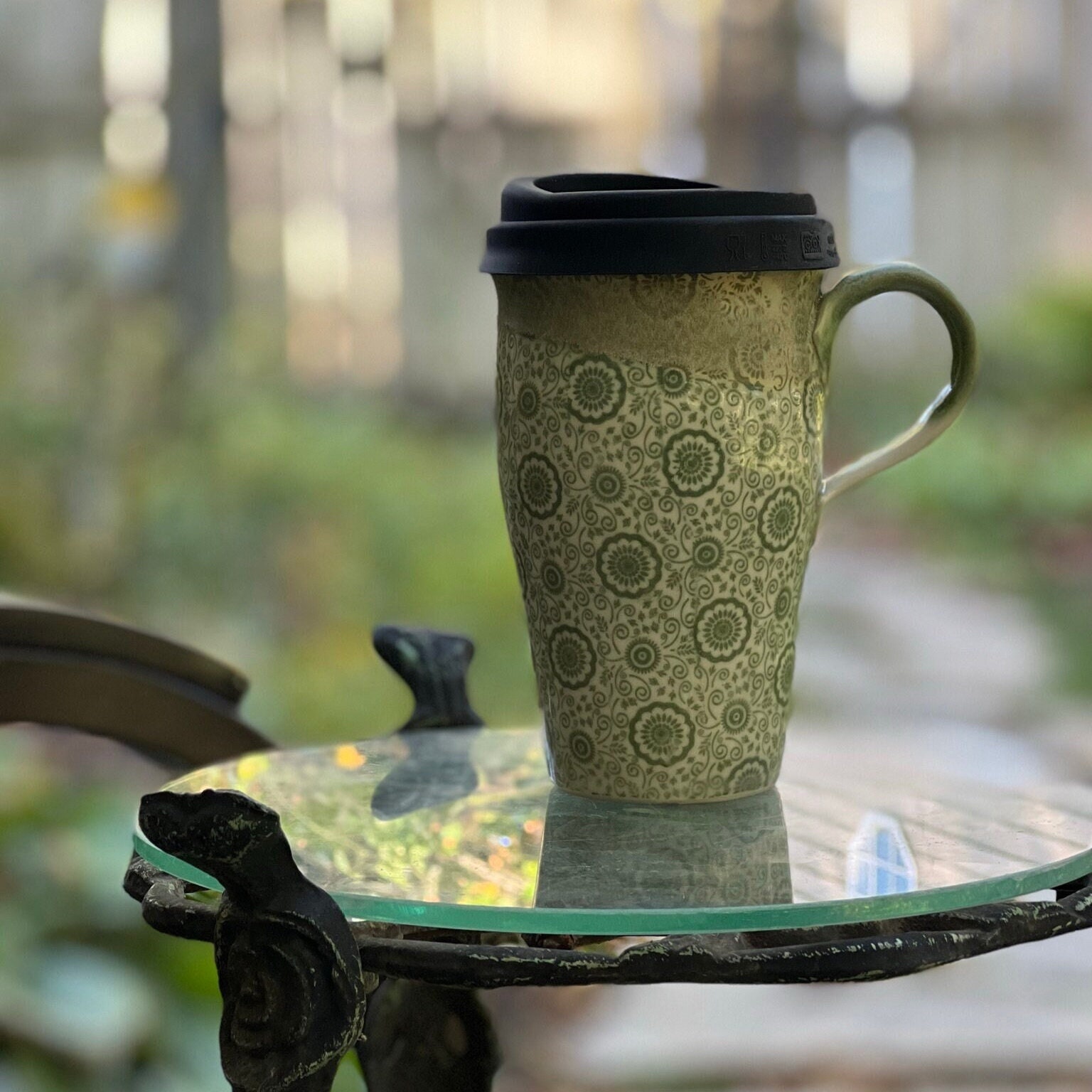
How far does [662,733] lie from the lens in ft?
3.02

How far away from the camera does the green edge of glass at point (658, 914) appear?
741mm

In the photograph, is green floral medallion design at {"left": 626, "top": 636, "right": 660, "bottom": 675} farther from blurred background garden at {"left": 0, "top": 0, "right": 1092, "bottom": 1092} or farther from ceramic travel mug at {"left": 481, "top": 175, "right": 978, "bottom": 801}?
blurred background garden at {"left": 0, "top": 0, "right": 1092, "bottom": 1092}

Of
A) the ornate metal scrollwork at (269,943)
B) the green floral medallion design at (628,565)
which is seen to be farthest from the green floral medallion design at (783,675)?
the ornate metal scrollwork at (269,943)

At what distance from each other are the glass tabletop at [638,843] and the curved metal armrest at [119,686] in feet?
0.39

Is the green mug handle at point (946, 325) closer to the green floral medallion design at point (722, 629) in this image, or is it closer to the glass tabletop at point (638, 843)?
the green floral medallion design at point (722, 629)

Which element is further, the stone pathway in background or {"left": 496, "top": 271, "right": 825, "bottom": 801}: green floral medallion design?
the stone pathway in background

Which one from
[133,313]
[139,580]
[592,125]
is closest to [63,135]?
[133,313]

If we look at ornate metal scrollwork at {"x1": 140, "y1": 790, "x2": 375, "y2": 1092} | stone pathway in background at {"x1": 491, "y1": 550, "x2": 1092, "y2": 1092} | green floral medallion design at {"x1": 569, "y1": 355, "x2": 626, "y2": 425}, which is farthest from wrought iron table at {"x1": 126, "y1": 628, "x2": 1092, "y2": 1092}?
stone pathway in background at {"x1": 491, "y1": 550, "x2": 1092, "y2": 1092}

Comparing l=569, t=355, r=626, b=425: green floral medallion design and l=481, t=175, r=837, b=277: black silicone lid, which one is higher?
l=481, t=175, r=837, b=277: black silicone lid

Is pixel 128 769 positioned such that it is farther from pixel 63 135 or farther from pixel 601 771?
pixel 601 771

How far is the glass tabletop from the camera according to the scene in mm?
757

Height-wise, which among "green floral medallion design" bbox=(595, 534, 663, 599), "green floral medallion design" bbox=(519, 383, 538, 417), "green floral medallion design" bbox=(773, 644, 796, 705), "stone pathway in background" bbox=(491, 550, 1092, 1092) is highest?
"green floral medallion design" bbox=(519, 383, 538, 417)

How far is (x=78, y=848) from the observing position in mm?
2270

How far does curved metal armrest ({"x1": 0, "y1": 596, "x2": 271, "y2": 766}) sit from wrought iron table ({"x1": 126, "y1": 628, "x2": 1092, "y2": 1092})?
0.43 feet
